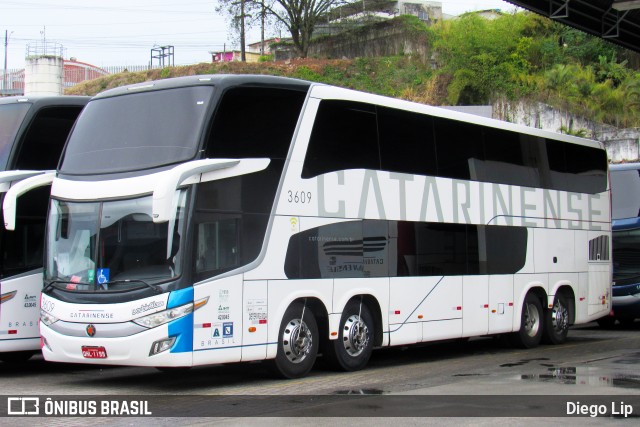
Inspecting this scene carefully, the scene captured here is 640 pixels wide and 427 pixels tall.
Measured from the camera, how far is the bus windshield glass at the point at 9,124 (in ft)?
44.7

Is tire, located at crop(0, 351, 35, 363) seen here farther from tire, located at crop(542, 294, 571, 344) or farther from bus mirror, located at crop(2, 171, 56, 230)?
tire, located at crop(542, 294, 571, 344)

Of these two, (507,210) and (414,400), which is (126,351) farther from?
(507,210)

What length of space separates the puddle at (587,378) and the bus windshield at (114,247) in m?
5.31

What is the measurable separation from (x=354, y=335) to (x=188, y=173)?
4024mm

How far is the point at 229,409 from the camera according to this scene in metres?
9.94

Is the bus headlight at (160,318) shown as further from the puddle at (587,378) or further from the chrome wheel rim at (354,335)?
the puddle at (587,378)

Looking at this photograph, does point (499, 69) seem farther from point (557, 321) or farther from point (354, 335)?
point (354, 335)

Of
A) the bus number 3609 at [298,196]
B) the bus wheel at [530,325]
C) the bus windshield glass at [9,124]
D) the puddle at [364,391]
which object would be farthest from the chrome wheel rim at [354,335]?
the bus windshield glass at [9,124]

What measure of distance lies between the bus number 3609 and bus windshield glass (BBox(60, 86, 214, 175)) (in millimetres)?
1704

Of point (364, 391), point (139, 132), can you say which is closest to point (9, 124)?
point (139, 132)

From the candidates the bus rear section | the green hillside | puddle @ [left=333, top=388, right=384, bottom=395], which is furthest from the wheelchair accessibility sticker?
the green hillside

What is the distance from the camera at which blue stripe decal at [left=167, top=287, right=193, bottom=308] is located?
11.0 metres

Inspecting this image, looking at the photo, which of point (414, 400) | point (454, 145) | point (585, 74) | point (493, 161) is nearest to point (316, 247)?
point (414, 400)

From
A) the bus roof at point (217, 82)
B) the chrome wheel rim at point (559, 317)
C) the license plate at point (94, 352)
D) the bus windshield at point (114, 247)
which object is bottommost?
the chrome wheel rim at point (559, 317)
